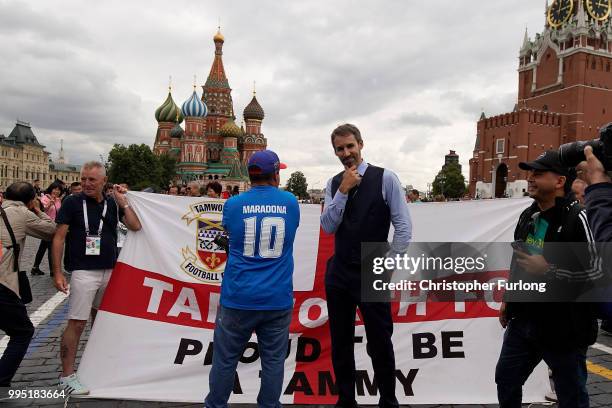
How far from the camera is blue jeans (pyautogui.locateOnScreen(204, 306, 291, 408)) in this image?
306 centimetres

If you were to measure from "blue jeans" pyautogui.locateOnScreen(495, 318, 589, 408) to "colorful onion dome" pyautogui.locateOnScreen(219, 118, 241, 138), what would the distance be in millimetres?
82011

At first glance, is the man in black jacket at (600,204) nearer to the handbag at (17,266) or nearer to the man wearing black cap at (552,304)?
the man wearing black cap at (552,304)

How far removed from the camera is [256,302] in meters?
3.01

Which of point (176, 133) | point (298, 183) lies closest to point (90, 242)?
point (176, 133)

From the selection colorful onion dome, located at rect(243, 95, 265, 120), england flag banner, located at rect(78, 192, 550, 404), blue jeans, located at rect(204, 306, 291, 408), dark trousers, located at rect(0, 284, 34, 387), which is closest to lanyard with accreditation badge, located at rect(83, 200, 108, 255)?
england flag banner, located at rect(78, 192, 550, 404)

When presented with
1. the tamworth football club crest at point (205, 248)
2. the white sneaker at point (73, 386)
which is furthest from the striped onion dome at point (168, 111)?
the white sneaker at point (73, 386)

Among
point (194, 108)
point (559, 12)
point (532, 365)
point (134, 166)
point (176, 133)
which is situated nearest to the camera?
point (532, 365)

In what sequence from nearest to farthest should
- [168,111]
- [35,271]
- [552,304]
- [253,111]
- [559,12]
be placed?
[552,304] → [35,271] → [559,12] → [253,111] → [168,111]

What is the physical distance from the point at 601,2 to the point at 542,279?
10126 cm

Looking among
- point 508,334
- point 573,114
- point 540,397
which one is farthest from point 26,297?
point 573,114

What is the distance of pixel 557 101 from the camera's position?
7869 cm

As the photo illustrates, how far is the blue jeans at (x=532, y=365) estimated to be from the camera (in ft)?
8.89

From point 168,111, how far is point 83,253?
92.8m

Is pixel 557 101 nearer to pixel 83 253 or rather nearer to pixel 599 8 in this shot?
pixel 599 8
